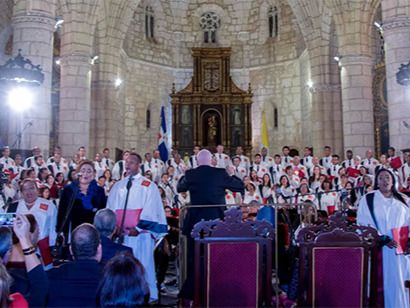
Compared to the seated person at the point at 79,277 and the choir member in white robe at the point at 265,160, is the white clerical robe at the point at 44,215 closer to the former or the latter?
the seated person at the point at 79,277

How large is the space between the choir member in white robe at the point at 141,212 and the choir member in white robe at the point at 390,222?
2.30m

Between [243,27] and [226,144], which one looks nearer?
[226,144]

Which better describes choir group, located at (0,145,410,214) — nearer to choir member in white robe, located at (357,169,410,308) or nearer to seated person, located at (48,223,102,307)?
choir member in white robe, located at (357,169,410,308)

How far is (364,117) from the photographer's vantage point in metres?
15.5

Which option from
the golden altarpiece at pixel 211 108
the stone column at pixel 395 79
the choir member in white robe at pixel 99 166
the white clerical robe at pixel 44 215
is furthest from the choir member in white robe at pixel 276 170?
the white clerical robe at pixel 44 215

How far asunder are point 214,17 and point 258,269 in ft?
75.3

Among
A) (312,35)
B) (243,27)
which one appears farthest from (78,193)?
(243,27)

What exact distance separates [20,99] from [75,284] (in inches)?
363

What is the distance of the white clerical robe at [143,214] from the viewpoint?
5.66 meters

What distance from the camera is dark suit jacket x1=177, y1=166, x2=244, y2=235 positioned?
5664mm

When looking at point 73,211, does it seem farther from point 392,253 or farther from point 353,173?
point 353,173

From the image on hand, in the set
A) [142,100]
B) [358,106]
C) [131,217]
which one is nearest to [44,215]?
[131,217]

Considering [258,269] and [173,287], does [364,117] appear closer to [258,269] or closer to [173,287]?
[173,287]

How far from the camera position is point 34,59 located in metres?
11.5
